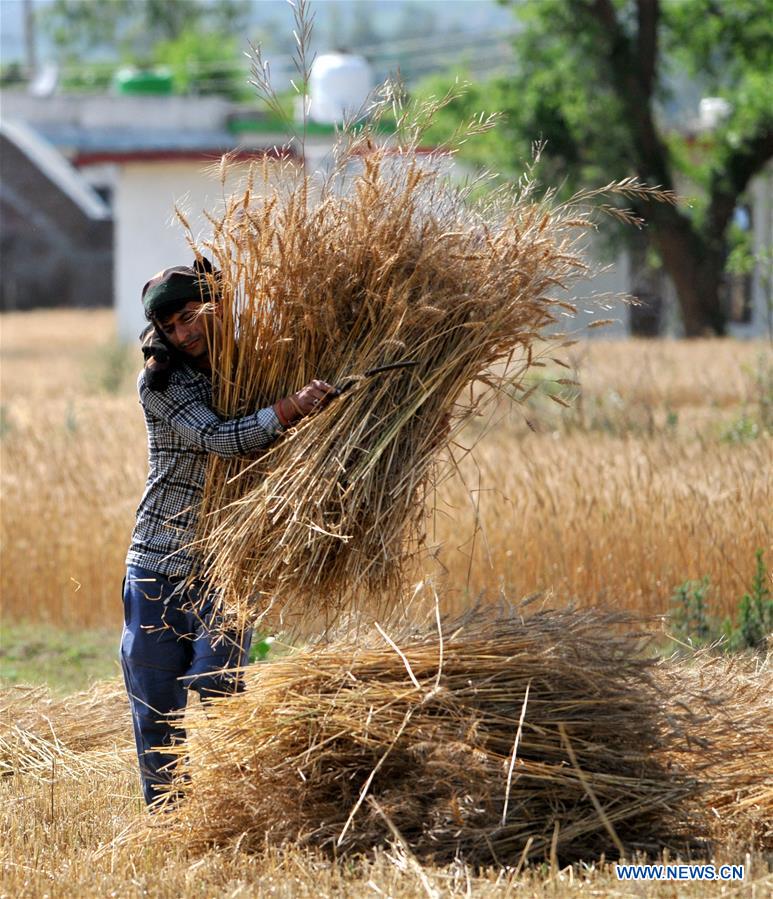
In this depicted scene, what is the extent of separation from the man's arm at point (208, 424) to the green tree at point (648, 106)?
48.3 feet

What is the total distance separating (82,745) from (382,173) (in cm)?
233

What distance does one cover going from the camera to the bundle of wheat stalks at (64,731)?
15.0ft

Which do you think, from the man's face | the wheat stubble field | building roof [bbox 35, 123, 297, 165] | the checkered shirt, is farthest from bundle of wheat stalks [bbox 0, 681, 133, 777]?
building roof [bbox 35, 123, 297, 165]

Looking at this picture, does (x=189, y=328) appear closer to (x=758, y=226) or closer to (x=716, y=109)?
(x=716, y=109)

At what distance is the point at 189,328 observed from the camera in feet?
12.5

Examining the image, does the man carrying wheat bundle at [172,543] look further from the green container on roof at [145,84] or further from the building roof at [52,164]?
the building roof at [52,164]

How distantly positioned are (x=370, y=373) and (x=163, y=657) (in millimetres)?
1019

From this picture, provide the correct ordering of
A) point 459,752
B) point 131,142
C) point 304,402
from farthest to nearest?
point 131,142
point 304,402
point 459,752

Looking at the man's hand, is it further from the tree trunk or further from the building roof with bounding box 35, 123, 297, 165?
the tree trunk

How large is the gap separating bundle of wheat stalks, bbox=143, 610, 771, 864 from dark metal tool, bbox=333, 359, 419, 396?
27.6 inches

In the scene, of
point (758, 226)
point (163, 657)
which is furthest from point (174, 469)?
point (758, 226)

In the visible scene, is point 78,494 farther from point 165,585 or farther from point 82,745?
point 165,585

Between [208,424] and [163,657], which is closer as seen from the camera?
[208,424]

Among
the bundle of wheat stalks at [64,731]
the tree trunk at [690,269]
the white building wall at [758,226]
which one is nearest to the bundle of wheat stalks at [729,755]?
the bundle of wheat stalks at [64,731]
